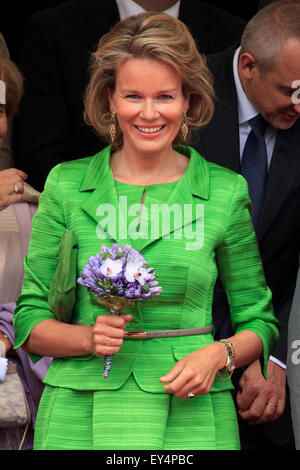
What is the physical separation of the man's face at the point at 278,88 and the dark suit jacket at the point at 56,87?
A: 67 cm

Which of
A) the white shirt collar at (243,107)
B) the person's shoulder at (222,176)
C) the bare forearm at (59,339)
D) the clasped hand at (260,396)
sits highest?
the person's shoulder at (222,176)

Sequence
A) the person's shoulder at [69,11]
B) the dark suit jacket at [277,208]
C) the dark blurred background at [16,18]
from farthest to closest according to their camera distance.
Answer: the dark blurred background at [16,18] < the person's shoulder at [69,11] < the dark suit jacket at [277,208]

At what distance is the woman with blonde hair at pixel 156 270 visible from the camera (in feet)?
8.68

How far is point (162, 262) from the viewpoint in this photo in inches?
106

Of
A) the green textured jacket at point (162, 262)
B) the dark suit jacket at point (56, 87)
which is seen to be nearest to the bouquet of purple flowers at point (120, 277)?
the green textured jacket at point (162, 262)

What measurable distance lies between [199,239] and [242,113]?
4.19 feet

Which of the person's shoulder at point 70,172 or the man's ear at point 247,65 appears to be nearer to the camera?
the person's shoulder at point 70,172

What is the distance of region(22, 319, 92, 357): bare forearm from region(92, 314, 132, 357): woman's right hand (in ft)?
0.34

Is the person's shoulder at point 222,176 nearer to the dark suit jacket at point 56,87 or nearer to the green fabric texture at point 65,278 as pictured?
the green fabric texture at point 65,278

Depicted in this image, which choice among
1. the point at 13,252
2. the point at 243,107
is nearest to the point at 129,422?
the point at 13,252

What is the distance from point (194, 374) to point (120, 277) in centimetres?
36

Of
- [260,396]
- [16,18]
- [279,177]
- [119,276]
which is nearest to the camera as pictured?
[119,276]

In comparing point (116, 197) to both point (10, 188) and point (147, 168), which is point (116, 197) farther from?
point (10, 188)

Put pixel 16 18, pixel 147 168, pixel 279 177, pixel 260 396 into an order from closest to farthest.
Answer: pixel 147 168 → pixel 260 396 → pixel 279 177 → pixel 16 18
